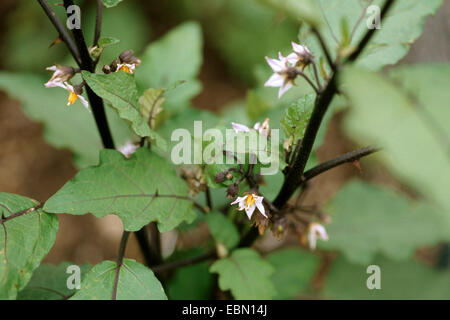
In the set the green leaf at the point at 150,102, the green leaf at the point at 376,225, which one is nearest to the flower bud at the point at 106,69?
the green leaf at the point at 150,102

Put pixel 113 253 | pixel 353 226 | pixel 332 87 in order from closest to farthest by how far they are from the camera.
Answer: pixel 332 87
pixel 353 226
pixel 113 253

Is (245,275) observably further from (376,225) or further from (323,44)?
(376,225)

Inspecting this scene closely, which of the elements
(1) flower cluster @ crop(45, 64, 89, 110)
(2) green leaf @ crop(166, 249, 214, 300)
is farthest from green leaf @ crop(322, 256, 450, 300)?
(1) flower cluster @ crop(45, 64, 89, 110)

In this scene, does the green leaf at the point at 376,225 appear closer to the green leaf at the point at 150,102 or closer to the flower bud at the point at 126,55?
the green leaf at the point at 150,102

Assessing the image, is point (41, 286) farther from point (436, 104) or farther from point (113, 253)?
point (113, 253)

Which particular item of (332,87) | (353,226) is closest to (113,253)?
(353,226)

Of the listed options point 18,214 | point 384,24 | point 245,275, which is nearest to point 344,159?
point 384,24
